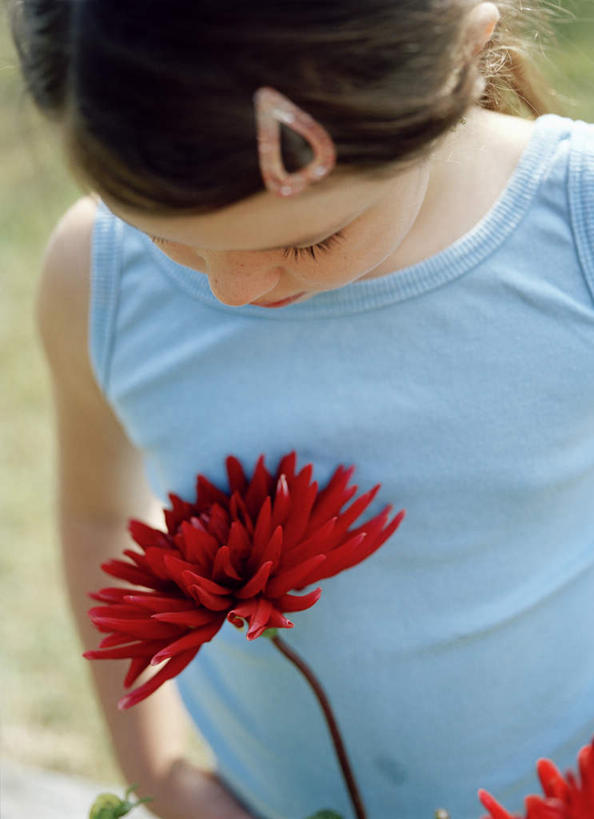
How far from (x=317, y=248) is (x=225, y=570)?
19cm

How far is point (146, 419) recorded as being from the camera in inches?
29.9

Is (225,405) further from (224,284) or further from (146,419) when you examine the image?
(224,284)

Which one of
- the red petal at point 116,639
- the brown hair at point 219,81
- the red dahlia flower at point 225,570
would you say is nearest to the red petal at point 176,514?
the red dahlia flower at point 225,570

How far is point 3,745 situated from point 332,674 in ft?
4.00

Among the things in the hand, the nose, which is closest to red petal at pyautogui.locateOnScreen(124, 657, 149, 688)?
the nose

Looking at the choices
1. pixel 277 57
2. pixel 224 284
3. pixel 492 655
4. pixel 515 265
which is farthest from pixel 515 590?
pixel 277 57

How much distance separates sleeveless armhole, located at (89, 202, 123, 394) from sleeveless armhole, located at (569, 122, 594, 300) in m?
0.33

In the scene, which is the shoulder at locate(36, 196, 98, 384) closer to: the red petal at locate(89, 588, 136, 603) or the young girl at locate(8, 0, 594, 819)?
the young girl at locate(8, 0, 594, 819)

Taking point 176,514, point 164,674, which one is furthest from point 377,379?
point 164,674

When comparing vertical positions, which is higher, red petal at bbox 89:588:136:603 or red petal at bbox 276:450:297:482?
red petal at bbox 276:450:297:482

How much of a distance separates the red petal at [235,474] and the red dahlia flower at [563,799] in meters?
0.27

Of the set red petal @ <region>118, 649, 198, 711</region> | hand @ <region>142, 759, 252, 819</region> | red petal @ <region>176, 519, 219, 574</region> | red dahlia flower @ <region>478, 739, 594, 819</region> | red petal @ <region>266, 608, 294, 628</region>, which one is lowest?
hand @ <region>142, 759, 252, 819</region>

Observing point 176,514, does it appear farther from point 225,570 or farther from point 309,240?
point 309,240

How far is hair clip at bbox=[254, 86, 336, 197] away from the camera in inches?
18.0
